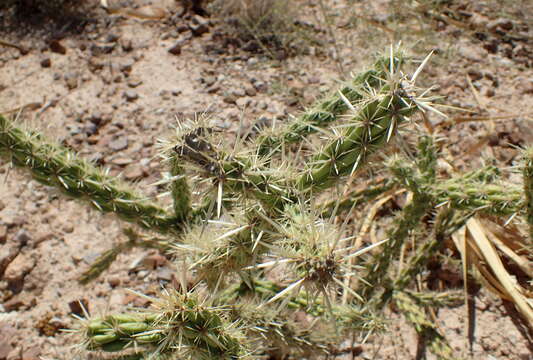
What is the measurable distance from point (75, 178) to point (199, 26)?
2.54 metres

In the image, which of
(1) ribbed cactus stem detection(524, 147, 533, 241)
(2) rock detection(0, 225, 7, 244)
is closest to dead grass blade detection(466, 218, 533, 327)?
(1) ribbed cactus stem detection(524, 147, 533, 241)

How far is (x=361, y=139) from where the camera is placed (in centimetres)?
147

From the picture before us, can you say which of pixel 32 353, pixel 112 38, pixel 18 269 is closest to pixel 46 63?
pixel 112 38

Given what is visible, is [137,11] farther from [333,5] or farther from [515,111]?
[515,111]

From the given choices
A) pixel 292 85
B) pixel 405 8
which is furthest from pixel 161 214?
pixel 405 8

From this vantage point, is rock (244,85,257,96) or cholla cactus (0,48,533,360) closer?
cholla cactus (0,48,533,360)

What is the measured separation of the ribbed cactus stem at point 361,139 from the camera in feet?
4.52

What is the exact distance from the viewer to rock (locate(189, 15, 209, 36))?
4.18 metres

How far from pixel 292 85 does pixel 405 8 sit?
1.38 metres

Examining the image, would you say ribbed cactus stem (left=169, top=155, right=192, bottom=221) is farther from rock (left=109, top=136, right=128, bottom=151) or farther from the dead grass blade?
the dead grass blade

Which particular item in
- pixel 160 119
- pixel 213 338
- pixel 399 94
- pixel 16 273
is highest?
pixel 399 94

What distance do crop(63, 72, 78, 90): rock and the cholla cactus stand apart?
74.0 inches

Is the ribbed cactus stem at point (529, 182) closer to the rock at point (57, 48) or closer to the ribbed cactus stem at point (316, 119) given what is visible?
the ribbed cactus stem at point (316, 119)

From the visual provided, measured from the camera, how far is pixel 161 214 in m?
2.28
